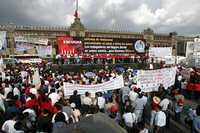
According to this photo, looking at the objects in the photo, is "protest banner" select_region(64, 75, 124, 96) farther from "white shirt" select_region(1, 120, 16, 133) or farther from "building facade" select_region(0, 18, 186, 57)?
"building facade" select_region(0, 18, 186, 57)

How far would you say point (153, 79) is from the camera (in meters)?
12.3

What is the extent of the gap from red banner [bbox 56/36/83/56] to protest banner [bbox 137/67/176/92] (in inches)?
760

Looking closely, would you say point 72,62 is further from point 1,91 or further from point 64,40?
point 1,91

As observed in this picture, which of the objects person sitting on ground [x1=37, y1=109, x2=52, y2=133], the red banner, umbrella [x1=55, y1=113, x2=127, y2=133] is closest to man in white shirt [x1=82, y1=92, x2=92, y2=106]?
person sitting on ground [x1=37, y1=109, x2=52, y2=133]

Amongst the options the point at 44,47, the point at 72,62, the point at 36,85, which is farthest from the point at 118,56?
the point at 36,85

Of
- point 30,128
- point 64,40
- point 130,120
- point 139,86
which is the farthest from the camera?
point 64,40

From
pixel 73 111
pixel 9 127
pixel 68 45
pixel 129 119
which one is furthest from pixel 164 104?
pixel 68 45

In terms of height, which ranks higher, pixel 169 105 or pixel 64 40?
pixel 64 40

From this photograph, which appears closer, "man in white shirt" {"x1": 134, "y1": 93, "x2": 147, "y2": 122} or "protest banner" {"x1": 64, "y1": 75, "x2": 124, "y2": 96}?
"man in white shirt" {"x1": 134, "y1": 93, "x2": 147, "y2": 122}

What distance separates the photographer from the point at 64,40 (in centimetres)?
3167

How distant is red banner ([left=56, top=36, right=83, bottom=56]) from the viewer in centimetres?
3167

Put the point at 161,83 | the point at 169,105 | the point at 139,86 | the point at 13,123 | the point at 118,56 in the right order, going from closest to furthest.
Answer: the point at 13,123 < the point at 169,105 < the point at 139,86 < the point at 161,83 < the point at 118,56

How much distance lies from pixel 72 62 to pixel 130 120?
25.3m

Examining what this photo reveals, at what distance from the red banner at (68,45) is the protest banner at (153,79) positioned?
1930 cm
